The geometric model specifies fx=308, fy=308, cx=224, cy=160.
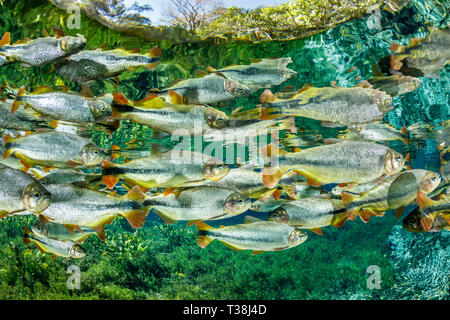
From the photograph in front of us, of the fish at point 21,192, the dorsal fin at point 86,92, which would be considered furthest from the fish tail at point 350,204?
the dorsal fin at point 86,92

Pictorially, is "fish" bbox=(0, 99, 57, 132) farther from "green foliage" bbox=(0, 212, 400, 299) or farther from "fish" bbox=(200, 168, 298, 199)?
"green foliage" bbox=(0, 212, 400, 299)

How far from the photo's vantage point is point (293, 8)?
583 centimetres

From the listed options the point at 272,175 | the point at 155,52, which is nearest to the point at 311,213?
the point at 272,175

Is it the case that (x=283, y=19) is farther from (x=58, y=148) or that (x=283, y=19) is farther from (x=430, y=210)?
(x=58, y=148)

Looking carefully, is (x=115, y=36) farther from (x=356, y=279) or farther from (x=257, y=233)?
(x=356, y=279)

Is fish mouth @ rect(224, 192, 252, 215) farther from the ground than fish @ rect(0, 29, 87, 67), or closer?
closer

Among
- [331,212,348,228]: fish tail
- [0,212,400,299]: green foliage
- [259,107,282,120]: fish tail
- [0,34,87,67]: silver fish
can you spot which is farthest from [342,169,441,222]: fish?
[0,212,400,299]: green foliage

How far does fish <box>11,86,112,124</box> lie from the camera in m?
4.53

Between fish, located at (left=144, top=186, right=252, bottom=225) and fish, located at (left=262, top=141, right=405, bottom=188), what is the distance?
554 mm

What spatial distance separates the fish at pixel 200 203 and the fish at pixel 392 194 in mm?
1520

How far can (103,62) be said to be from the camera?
4930 millimetres

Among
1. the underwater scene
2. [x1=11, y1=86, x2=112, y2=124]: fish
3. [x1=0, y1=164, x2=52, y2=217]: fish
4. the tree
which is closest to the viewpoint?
[x1=0, y1=164, x2=52, y2=217]: fish

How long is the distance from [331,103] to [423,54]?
9.59 ft

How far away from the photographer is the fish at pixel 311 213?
4777 mm
